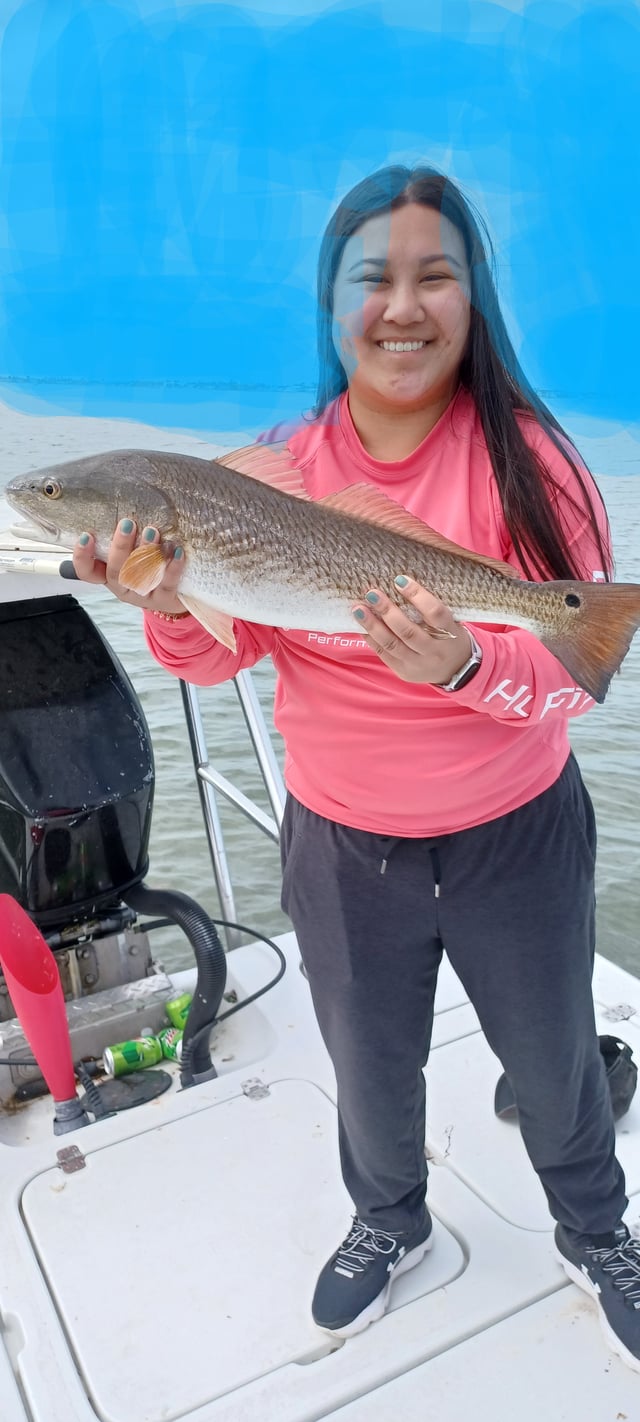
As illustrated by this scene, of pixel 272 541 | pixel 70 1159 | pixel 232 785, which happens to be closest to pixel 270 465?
pixel 272 541

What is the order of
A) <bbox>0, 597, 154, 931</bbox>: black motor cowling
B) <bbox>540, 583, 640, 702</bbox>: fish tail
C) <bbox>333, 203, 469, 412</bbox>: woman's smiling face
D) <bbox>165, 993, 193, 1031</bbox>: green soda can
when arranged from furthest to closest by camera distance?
<bbox>165, 993, 193, 1031</bbox>: green soda can, <bbox>0, 597, 154, 931</bbox>: black motor cowling, <bbox>540, 583, 640, 702</bbox>: fish tail, <bbox>333, 203, 469, 412</bbox>: woman's smiling face

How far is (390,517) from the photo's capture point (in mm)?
1527

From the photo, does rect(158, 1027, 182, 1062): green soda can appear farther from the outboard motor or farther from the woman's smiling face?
the woman's smiling face

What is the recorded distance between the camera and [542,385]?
1324 millimetres

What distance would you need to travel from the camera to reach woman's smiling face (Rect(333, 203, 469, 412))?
1289 mm

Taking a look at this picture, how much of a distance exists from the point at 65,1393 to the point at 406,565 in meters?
1.57

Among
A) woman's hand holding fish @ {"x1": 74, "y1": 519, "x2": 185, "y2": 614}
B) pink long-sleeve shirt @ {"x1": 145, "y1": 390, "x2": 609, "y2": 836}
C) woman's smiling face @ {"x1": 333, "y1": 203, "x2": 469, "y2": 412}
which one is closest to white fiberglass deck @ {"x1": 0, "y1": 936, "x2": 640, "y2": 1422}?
pink long-sleeve shirt @ {"x1": 145, "y1": 390, "x2": 609, "y2": 836}

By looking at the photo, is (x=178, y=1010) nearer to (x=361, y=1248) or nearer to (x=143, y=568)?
(x=361, y=1248)

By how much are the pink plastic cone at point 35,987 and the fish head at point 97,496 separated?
1.19 meters

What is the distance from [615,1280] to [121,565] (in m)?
1.57

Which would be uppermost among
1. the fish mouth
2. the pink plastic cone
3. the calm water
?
the fish mouth

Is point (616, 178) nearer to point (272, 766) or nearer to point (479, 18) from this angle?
point (479, 18)

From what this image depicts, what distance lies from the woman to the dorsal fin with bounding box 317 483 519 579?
35 millimetres

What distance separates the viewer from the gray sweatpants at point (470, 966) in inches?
69.1
